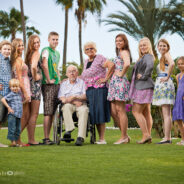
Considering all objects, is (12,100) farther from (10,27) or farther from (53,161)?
(10,27)

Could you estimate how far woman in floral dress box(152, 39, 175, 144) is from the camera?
281 inches

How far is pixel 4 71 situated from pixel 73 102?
1.30 meters

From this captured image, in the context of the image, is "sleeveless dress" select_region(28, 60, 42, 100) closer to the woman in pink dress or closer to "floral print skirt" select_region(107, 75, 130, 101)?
the woman in pink dress

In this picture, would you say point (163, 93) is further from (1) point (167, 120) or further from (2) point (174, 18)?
(2) point (174, 18)

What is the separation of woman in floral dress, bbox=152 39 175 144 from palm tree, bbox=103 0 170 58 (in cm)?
1884

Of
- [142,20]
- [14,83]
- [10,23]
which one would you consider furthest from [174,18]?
[14,83]

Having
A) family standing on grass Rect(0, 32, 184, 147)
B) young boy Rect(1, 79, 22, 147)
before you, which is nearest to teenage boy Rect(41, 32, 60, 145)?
family standing on grass Rect(0, 32, 184, 147)

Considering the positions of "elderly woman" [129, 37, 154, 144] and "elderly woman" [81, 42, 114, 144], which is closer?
"elderly woman" [129, 37, 154, 144]

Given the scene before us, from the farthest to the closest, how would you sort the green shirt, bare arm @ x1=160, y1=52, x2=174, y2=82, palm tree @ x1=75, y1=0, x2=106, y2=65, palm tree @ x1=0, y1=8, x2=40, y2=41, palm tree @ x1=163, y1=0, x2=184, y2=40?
palm tree @ x1=0, y1=8, x2=40, y2=41
palm tree @ x1=75, y1=0, x2=106, y2=65
palm tree @ x1=163, y1=0, x2=184, y2=40
the green shirt
bare arm @ x1=160, y1=52, x2=174, y2=82

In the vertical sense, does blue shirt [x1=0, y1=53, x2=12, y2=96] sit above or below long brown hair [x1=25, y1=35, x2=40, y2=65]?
below

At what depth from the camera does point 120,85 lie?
7.29 meters

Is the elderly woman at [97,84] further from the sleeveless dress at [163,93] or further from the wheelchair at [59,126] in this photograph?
the sleeveless dress at [163,93]

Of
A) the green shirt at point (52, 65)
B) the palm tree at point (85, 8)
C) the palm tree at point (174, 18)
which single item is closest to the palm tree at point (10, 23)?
the palm tree at point (85, 8)

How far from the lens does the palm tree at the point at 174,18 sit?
25.9m
